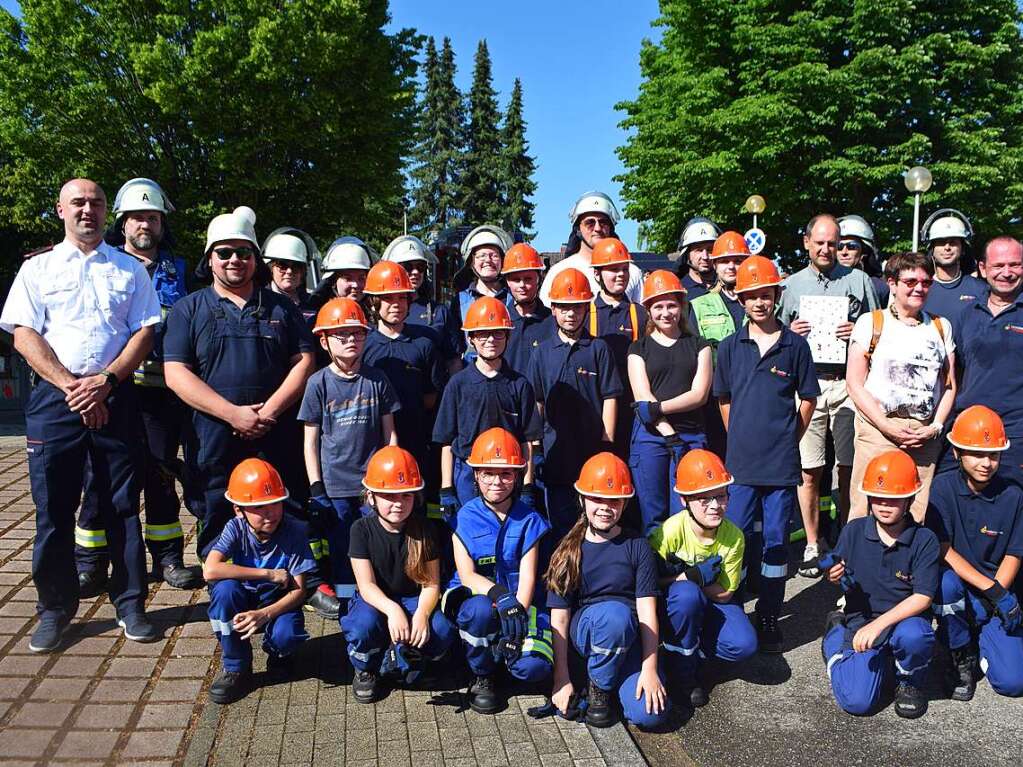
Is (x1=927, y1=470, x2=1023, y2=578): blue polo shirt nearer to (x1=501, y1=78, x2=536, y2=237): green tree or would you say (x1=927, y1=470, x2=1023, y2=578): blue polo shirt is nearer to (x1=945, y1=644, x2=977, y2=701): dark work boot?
(x1=945, y1=644, x2=977, y2=701): dark work boot

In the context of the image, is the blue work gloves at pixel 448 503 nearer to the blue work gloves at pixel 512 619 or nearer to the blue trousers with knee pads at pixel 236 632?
the blue work gloves at pixel 512 619

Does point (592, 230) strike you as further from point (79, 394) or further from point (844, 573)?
point (79, 394)

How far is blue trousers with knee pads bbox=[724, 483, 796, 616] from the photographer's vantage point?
4.79 m

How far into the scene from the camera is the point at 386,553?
4.34 metres

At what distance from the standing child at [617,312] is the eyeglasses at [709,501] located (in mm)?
1177

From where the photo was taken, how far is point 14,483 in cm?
824

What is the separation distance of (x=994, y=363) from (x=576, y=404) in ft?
8.36

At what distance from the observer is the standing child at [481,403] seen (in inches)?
192

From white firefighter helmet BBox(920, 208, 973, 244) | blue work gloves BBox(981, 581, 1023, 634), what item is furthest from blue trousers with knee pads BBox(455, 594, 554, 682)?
white firefighter helmet BBox(920, 208, 973, 244)

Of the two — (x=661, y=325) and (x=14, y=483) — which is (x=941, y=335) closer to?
(x=661, y=325)

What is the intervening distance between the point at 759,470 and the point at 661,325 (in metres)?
1.03

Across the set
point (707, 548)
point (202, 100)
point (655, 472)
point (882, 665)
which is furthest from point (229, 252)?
→ point (202, 100)

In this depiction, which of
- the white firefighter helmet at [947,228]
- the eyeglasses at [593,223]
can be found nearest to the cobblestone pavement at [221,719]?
the eyeglasses at [593,223]

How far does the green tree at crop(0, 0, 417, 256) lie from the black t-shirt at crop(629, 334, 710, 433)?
14.0 metres
